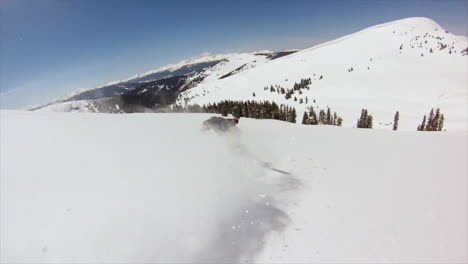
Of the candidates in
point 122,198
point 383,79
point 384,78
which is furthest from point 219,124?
point 384,78

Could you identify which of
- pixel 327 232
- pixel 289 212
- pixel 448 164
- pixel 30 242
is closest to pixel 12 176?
pixel 30 242

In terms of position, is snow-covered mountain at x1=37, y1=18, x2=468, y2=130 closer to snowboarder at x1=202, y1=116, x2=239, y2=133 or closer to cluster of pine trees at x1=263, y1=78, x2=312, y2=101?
cluster of pine trees at x1=263, y1=78, x2=312, y2=101

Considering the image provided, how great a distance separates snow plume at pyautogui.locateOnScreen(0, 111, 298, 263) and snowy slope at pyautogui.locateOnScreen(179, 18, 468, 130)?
174 ft

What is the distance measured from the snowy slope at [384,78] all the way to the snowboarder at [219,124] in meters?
47.9

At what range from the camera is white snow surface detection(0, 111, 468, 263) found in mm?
7234

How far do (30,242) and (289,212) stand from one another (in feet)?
29.1

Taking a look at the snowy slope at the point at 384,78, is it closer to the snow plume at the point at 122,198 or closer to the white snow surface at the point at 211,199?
the white snow surface at the point at 211,199

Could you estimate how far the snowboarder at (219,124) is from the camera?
55.7 ft

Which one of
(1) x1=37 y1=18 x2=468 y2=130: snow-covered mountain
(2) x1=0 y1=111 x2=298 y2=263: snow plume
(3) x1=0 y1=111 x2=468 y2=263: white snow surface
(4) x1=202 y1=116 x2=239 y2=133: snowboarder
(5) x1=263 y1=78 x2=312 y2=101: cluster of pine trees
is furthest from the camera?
(5) x1=263 y1=78 x2=312 y2=101: cluster of pine trees

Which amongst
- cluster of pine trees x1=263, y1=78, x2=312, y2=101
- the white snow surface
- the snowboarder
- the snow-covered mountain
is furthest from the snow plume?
cluster of pine trees x1=263, y1=78, x2=312, y2=101

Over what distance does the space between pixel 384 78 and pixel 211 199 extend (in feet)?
338

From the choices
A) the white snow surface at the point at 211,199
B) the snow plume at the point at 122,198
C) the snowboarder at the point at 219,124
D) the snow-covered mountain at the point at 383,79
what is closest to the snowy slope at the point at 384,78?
the snow-covered mountain at the point at 383,79

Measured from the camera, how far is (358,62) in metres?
119

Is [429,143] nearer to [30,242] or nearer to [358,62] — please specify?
[30,242]
